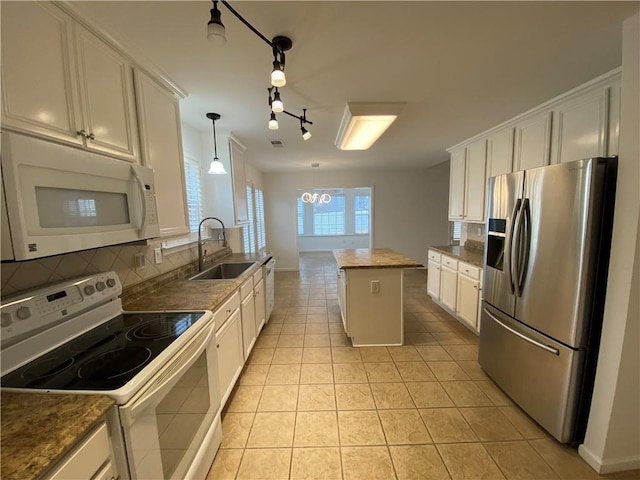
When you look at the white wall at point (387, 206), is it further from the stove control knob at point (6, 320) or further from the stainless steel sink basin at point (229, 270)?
the stove control knob at point (6, 320)

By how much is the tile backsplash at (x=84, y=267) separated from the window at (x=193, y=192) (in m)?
0.61

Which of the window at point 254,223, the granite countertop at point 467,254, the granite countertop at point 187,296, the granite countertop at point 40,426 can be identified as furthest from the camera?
the window at point 254,223

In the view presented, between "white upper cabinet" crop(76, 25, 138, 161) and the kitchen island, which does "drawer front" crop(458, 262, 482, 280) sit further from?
"white upper cabinet" crop(76, 25, 138, 161)

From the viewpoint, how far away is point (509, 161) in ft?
9.45

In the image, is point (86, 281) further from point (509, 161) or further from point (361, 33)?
point (509, 161)

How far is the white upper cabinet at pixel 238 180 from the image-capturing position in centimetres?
328

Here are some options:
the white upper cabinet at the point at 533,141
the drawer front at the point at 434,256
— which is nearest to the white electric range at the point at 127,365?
the white upper cabinet at the point at 533,141

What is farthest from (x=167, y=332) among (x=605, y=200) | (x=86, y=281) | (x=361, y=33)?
(x=605, y=200)

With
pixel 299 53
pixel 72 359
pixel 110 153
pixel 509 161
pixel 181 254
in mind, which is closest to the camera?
pixel 72 359

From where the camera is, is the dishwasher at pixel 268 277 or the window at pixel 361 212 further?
the window at pixel 361 212

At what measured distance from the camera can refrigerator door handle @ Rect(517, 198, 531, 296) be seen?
1.76 metres

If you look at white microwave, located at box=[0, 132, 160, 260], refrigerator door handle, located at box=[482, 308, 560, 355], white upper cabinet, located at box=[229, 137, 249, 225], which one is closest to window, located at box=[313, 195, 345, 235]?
white upper cabinet, located at box=[229, 137, 249, 225]

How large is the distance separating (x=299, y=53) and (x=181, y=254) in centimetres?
203

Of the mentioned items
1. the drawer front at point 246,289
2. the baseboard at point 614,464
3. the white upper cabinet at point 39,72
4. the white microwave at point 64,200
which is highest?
the white upper cabinet at point 39,72
